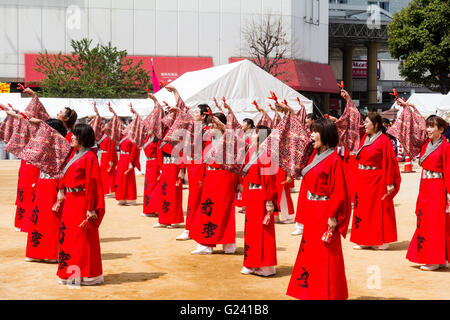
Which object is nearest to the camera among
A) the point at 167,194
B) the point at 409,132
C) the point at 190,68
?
the point at 409,132

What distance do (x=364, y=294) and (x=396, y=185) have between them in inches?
105

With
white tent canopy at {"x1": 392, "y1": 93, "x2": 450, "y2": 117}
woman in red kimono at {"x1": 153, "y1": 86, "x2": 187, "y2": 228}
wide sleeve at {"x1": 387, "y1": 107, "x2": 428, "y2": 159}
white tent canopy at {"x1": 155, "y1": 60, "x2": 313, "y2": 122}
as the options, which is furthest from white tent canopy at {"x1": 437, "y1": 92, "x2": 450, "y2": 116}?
wide sleeve at {"x1": 387, "y1": 107, "x2": 428, "y2": 159}

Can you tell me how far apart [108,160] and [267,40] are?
71.1ft

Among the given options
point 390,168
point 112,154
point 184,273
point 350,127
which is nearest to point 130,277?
point 184,273

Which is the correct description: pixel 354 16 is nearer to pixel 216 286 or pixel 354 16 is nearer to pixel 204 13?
pixel 204 13

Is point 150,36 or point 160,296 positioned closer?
point 160,296

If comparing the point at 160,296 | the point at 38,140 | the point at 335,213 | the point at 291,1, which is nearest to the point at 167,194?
the point at 38,140

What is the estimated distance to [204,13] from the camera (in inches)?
1411

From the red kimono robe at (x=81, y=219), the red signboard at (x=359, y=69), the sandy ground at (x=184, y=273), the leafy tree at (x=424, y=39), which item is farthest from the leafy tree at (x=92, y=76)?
the red signboard at (x=359, y=69)

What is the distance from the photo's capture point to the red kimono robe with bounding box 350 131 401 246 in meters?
8.56

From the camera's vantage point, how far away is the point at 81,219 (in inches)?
256

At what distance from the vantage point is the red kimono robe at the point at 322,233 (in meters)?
5.39

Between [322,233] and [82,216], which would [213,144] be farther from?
[322,233]

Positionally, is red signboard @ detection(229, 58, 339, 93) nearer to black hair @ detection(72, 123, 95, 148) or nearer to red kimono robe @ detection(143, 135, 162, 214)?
red kimono robe @ detection(143, 135, 162, 214)
